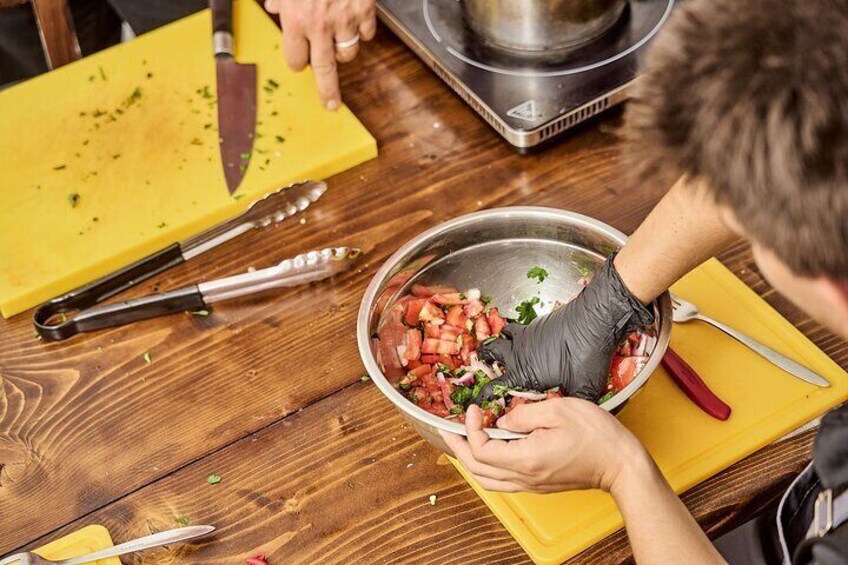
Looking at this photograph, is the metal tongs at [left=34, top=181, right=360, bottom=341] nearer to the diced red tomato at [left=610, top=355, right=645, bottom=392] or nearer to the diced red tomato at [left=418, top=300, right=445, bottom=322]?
the diced red tomato at [left=418, top=300, right=445, bottom=322]

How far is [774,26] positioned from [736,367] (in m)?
0.71

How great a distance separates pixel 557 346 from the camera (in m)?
1.25

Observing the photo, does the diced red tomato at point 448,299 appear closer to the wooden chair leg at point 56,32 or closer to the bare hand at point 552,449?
the bare hand at point 552,449

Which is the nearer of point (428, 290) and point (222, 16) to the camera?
point (428, 290)

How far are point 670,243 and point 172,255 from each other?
2.57 ft

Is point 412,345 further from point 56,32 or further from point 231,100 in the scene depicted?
point 56,32

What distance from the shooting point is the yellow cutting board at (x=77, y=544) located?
1225 mm

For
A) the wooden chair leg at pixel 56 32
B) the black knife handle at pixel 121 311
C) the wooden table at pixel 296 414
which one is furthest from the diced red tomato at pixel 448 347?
Result: the wooden chair leg at pixel 56 32

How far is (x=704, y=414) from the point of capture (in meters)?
1.29

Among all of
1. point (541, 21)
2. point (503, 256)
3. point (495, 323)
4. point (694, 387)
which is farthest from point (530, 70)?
point (694, 387)

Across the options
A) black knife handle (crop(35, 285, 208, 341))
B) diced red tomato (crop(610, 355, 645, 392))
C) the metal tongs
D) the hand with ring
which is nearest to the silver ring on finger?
the hand with ring

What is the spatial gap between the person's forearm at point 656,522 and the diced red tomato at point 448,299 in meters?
0.38

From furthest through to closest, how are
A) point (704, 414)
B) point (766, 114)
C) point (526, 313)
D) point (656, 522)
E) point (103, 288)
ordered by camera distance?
1. point (103, 288)
2. point (526, 313)
3. point (704, 414)
4. point (656, 522)
5. point (766, 114)

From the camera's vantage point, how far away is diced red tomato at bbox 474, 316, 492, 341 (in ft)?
4.43
